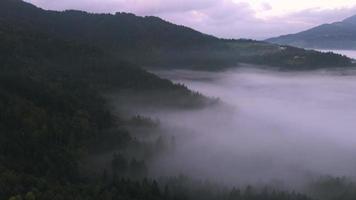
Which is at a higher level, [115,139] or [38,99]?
[38,99]

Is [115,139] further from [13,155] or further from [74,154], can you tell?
[13,155]

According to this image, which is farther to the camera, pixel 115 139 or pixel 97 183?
pixel 115 139

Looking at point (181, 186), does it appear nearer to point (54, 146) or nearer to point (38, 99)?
point (54, 146)

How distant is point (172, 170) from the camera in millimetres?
182625

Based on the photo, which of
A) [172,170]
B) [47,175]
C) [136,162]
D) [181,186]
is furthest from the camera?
[172,170]

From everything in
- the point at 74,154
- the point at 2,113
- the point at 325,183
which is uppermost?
the point at 2,113

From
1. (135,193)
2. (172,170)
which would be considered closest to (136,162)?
(172,170)

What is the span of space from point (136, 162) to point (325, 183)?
6291 cm

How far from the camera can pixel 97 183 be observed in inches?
5202

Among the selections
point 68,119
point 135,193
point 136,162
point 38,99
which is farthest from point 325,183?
point 38,99

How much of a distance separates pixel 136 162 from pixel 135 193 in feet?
114

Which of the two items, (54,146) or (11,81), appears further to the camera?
(11,81)

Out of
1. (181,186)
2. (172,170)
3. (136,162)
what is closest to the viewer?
(181,186)

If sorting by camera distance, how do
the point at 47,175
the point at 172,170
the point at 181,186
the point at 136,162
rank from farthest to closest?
1. the point at 172,170
2. the point at 136,162
3. the point at 181,186
4. the point at 47,175
